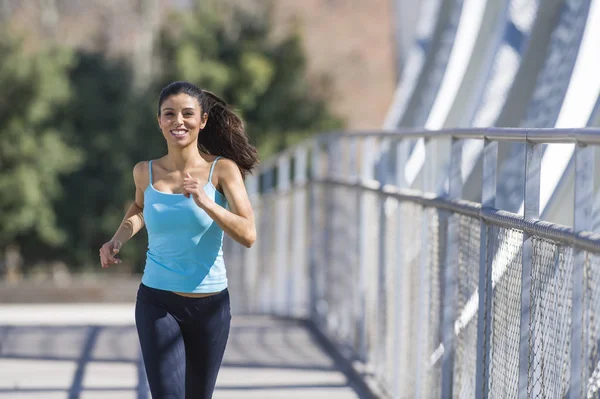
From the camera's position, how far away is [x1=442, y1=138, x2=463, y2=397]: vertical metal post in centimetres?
502

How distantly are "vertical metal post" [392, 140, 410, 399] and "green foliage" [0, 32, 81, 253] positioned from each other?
27.4 m

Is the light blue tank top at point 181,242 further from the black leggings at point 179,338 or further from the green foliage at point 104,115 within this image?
the green foliage at point 104,115

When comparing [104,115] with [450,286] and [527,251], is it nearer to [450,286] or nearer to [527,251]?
[450,286]

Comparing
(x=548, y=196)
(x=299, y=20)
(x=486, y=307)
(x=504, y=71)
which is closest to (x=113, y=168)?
(x=299, y=20)

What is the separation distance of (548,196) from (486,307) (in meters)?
2.74

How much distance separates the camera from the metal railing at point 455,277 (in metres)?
3.02

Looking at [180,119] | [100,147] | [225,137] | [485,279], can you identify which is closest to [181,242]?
[180,119]

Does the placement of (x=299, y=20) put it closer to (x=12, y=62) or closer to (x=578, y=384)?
(x=12, y=62)

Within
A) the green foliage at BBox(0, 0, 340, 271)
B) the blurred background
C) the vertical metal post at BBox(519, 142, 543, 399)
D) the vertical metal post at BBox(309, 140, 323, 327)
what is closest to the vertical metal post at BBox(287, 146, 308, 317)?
the vertical metal post at BBox(309, 140, 323, 327)

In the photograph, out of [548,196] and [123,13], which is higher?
[123,13]

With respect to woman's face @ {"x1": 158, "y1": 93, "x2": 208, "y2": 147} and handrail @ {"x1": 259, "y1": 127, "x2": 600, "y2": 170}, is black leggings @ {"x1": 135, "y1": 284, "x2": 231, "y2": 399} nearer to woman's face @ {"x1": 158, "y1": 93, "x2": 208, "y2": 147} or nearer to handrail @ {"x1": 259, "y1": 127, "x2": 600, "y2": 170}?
woman's face @ {"x1": 158, "y1": 93, "x2": 208, "y2": 147}

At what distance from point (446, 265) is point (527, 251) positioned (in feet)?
4.89

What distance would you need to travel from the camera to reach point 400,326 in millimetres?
6434

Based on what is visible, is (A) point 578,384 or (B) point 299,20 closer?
(A) point 578,384
